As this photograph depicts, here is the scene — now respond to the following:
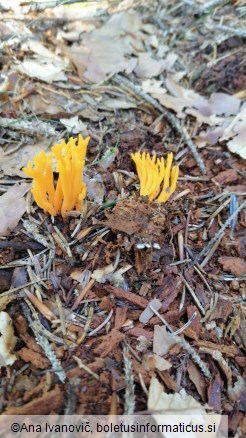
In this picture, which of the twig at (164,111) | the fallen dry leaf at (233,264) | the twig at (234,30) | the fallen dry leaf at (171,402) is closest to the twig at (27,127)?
the twig at (164,111)

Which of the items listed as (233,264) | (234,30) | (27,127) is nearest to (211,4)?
(234,30)

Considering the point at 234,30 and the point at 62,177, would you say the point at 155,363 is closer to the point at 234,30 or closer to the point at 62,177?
the point at 62,177

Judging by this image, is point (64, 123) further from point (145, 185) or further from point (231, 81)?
point (231, 81)

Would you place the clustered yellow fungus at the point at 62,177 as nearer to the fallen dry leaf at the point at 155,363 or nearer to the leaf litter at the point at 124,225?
the leaf litter at the point at 124,225

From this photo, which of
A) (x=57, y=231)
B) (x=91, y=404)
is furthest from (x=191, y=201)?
(x=91, y=404)

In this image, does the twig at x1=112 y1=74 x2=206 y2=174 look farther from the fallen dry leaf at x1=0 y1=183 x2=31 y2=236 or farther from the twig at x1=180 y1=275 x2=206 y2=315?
the fallen dry leaf at x1=0 y1=183 x2=31 y2=236

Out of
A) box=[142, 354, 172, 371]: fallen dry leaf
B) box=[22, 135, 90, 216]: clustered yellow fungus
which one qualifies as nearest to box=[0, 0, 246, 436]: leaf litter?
box=[142, 354, 172, 371]: fallen dry leaf
